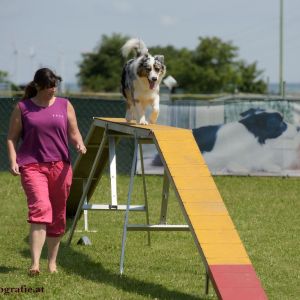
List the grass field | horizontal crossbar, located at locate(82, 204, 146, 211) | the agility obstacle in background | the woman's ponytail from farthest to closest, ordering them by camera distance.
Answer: horizontal crossbar, located at locate(82, 204, 146, 211) < the woman's ponytail < the grass field < the agility obstacle in background

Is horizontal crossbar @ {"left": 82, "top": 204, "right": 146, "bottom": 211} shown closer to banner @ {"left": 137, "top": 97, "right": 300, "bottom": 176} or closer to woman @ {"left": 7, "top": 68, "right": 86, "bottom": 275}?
woman @ {"left": 7, "top": 68, "right": 86, "bottom": 275}

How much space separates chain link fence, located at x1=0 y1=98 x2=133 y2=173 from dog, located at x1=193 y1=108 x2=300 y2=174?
1.60 m

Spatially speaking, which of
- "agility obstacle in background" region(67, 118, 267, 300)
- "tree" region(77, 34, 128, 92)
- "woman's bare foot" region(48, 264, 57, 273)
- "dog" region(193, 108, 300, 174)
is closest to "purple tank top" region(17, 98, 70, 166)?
"agility obstacle in background" region(67, 118, 267, 300)

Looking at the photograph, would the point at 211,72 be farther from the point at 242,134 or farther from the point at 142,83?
the point at 142,83

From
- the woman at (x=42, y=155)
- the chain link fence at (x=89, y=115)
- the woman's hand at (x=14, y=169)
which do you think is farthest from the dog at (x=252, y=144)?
the woman's hand at (x=14, y=169)

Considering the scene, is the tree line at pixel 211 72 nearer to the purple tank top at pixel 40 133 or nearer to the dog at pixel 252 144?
the dog at pixel 252 144

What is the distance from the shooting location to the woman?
7.30 m

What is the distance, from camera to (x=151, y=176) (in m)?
17.0

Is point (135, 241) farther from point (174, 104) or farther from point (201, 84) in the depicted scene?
point (201, 84)

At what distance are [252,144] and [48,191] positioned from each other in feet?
33.3

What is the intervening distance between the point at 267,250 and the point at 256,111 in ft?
27.2

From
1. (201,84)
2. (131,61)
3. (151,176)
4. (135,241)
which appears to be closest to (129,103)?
(131,61)

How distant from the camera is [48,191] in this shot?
746 cm

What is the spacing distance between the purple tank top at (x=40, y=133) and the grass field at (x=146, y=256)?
1075 millimetres
